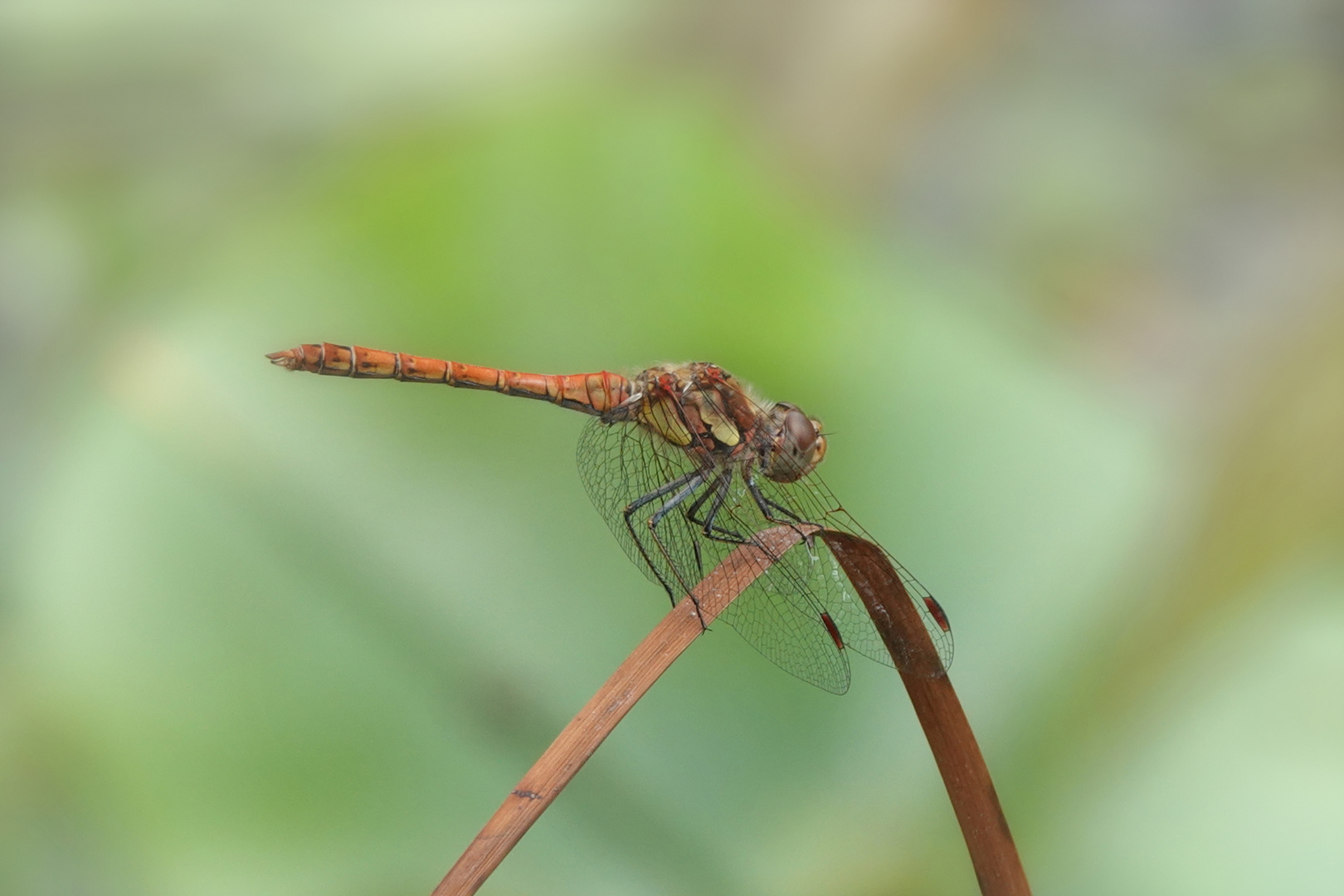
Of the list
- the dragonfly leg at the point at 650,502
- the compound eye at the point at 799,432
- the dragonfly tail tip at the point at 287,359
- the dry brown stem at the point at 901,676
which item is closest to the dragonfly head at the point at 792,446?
the compound eye at the point at 799,432

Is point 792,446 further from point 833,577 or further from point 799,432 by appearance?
point 833,577

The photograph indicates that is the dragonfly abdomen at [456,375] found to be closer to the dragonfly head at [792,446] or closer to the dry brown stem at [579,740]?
the dragonfly head at [792,446]

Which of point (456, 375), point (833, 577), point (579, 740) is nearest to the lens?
point (579, 740)

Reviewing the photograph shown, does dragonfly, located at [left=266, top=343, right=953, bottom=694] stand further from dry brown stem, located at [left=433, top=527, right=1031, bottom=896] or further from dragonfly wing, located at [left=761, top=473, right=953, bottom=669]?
dry brown stem, located at [left=433, top=527, right=1031, bottom=896]

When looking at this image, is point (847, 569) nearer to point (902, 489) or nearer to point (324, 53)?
point (902, 489)

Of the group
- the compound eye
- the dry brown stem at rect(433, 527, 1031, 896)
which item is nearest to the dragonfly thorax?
the compound eye

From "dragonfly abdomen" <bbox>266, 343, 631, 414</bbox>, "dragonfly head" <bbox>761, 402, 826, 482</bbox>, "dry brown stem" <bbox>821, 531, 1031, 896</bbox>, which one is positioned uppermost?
"dragonfly abdomen" <bbox>266, 343, 631, 414</bbox>

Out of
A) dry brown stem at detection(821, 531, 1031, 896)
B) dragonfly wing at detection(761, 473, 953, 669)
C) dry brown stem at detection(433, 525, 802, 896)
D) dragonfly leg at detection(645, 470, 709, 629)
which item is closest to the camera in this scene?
dry brown stem at detection(433, 525, 802, 896)

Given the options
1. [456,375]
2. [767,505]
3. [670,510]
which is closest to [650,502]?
[670,510]

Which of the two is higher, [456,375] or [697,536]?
[456,375]
